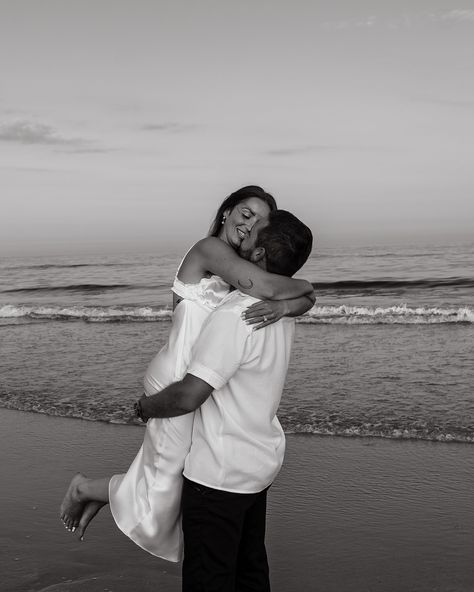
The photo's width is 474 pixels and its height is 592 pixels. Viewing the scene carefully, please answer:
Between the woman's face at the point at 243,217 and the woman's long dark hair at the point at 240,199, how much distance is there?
16mm

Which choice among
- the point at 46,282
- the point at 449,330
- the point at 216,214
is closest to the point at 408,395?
the point at 216,214

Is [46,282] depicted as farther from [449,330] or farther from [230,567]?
[230,567]

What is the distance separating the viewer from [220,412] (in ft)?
7.93

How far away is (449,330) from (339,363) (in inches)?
188

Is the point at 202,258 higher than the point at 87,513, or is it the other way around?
the point at 202,258

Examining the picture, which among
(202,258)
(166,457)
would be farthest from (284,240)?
(166,457)

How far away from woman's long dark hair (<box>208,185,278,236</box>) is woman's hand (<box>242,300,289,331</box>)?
0.64 metres

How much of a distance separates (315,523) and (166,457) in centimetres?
207

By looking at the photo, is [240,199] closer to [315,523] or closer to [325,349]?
[315,523]

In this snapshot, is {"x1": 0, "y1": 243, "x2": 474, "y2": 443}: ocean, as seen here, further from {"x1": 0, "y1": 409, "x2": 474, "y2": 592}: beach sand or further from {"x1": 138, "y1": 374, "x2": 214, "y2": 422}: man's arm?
{"x1": 138, "y1": 374, "x2": 214, "y2": 422}: man's arm

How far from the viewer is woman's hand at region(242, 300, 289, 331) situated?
7.63ft

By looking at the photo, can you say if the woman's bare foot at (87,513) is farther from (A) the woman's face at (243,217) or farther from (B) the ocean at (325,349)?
(B) the ocean at (325,349)

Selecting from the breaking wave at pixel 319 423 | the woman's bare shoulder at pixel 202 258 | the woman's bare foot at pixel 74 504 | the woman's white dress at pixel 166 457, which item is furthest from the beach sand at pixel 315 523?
the woman's bare shoulder at pixel 202 258

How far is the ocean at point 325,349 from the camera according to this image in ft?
23.8
